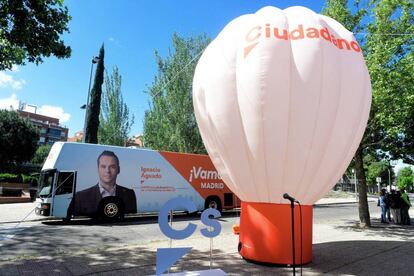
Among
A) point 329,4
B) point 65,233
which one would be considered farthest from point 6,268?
point 329,4

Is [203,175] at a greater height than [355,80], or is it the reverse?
[355,80]

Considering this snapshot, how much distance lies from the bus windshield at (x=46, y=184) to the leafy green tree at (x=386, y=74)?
→ 41.5 feet

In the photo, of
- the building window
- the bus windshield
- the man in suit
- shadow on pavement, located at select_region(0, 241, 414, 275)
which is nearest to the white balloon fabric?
shadow on pavement, located at select_region(0, 241, 414, 275)

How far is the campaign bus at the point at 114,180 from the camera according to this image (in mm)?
13641

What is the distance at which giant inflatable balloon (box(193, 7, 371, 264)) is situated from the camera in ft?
20.5

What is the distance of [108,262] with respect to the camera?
7.30 metres

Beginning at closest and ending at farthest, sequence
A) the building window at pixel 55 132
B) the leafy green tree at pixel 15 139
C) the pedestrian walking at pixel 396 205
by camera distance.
Result: the pedestrian walking at pixel 396 205 → the leafy green tree at pixel 15 139 → the building window at pixel 55 132

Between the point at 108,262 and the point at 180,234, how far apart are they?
2979 mm

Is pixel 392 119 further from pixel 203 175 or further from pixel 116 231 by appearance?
pixel 116 231

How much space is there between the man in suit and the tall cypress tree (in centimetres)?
1557

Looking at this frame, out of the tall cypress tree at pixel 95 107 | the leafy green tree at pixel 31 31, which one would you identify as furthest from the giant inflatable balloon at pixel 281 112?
the tall cypress tree at pixel 95 107

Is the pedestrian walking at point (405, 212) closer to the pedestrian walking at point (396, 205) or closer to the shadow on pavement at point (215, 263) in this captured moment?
the pedestrian walking at point (396, 205)

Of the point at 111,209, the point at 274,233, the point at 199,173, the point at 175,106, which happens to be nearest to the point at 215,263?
the point at 274,233

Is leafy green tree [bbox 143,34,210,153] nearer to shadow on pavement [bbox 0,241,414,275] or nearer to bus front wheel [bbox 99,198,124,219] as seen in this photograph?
bus front wheel [bbox 99,198,124,219]
